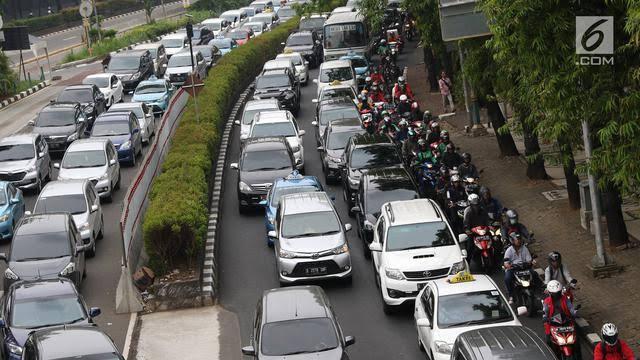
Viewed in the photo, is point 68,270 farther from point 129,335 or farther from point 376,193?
point 376,193

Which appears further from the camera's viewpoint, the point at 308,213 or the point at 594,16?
the point at 308,213

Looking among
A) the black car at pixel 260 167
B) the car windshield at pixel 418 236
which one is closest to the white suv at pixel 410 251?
the car windshield at pixel 418 236

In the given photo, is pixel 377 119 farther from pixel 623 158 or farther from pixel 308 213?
pixel 623 158

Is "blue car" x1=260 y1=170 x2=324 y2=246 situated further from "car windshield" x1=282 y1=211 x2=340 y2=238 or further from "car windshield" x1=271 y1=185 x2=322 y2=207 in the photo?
"car windshield" x1=282 y1=211 x2=340 y2=238

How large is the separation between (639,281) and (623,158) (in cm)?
445

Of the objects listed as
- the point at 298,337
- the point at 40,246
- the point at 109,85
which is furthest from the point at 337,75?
the point at 298,337

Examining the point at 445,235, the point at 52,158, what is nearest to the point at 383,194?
the point at 445,235

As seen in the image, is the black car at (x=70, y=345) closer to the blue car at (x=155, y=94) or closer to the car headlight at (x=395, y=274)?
the car headlight at (x=395, y=274)

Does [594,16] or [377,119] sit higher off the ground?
[594,16]

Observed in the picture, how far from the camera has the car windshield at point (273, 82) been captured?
4262 centimetres

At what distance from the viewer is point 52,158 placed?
122 feet

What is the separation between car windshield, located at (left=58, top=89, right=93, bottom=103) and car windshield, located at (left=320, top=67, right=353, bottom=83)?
8.62 meters

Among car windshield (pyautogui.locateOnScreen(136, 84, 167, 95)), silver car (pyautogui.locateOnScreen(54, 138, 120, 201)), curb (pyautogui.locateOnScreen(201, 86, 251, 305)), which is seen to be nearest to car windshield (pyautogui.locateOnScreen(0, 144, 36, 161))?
silver car (pyautogui.locateOnScreen(54, 138, 120, 201))

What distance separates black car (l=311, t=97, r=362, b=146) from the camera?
35.0m
